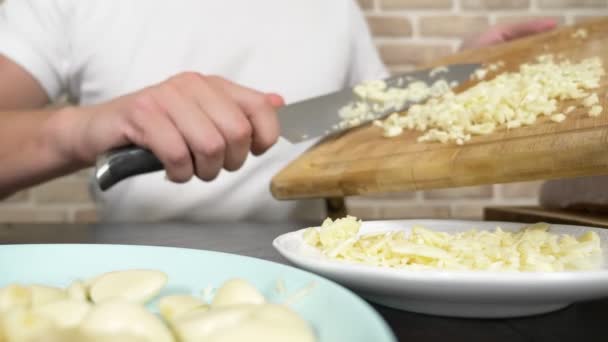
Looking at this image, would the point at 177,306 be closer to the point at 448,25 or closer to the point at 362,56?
the point at 362,56

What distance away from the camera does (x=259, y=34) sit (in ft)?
3.97

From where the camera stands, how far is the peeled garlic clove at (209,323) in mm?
247

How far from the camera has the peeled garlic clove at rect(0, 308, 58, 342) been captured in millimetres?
245

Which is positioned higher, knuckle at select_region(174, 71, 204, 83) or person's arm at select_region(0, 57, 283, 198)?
knuckle at select_region(174, 71, 204, 83)

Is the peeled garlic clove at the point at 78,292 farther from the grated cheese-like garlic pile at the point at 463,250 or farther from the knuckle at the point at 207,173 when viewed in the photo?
the knuckle at the point at 207,173

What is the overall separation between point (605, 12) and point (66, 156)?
131 cm

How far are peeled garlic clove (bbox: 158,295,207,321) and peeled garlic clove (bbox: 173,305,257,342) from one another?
0.7 inches

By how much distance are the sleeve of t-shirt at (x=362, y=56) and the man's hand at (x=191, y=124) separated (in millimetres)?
631

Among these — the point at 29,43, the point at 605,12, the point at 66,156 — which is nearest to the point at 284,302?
the point at 66,156

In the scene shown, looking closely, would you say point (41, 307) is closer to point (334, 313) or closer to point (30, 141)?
point (334, 313)

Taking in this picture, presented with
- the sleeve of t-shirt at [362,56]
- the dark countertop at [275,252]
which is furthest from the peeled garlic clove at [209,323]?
the sleeve of t-shirt at [362,56]

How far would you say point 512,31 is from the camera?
3.59 feet

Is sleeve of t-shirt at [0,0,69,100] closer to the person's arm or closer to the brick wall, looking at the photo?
the person's arm

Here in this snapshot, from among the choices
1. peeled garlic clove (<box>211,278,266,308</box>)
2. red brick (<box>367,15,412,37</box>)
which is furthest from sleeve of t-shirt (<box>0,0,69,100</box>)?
peeled garlic clove (<box>211,278,266,308</box>)
